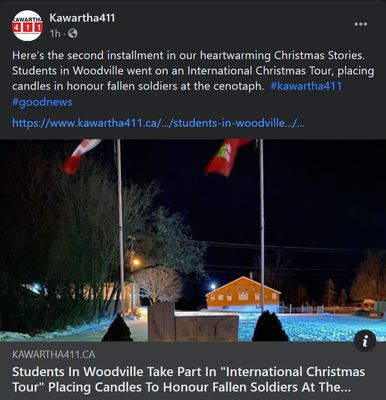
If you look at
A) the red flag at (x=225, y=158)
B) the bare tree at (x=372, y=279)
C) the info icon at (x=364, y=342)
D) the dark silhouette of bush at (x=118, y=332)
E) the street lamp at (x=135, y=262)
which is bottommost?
the bare tree at (x=372, y=279)

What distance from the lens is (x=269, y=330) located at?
7.13m

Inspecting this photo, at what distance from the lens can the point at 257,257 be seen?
38156 millimetres

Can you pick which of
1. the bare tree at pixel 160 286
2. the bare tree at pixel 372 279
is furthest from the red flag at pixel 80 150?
the bare tree at pixel 372 279

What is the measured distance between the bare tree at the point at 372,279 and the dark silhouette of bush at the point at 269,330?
35043mm

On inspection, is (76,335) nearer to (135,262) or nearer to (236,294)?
(135,262)

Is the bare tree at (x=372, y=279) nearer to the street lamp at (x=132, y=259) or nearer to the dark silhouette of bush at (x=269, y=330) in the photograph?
the street lamp at (x=132, y=259)

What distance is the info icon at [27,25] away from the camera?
445 cm

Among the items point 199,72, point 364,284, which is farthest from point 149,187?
point 364,284

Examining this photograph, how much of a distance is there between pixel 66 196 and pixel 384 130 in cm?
1347

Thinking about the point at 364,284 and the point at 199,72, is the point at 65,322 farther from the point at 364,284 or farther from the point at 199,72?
the point at 364,284

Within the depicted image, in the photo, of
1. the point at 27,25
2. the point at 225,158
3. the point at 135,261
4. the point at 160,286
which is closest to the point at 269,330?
the point at 225,158

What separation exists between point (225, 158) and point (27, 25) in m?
4.38

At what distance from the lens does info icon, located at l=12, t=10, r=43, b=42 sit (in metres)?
4.45

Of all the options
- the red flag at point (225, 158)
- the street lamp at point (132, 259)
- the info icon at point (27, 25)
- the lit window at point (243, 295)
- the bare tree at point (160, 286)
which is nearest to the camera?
the info icon at point (27, 25)
